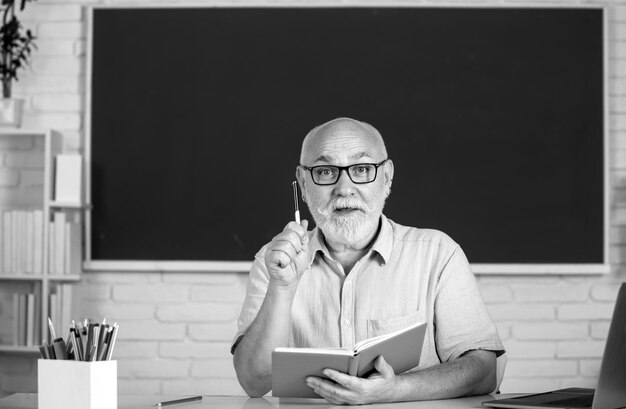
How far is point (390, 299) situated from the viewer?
227 centimetres

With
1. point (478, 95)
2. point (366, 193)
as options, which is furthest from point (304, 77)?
point (366, 193)

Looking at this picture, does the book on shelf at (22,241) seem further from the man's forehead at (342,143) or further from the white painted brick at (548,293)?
the white painted brick at (548,293)

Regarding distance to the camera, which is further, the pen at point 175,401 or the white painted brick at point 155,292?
the white painted brick at point 155,292

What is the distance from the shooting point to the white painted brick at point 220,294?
341 centimetres

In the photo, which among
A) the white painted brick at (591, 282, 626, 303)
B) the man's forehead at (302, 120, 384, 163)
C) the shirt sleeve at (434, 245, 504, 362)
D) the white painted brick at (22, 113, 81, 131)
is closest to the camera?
the shirt sleeve at (434, 245, 504, 362)

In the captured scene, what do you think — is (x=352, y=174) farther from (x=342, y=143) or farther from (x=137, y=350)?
(x=137, y=350)

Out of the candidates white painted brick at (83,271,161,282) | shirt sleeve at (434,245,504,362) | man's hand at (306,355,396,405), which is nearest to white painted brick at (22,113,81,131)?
white painted brick at (83,271,161,282)

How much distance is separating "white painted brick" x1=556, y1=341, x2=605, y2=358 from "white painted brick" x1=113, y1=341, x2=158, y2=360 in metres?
1.65

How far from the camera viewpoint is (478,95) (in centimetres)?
341

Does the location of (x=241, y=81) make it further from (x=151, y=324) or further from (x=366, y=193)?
(x=366, y=193)

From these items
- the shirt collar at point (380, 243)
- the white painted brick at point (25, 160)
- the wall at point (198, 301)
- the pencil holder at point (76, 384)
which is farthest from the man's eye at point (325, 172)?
the white painted brick at point (25, 160)

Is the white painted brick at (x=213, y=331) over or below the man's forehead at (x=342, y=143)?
below

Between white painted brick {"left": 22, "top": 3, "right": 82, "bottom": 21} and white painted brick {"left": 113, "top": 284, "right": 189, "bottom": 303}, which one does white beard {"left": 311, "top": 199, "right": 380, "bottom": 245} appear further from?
white painted brick {"left": 22, "top": 3, "right": 82, "bottom": 21}

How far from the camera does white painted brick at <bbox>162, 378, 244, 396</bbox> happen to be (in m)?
3.41
